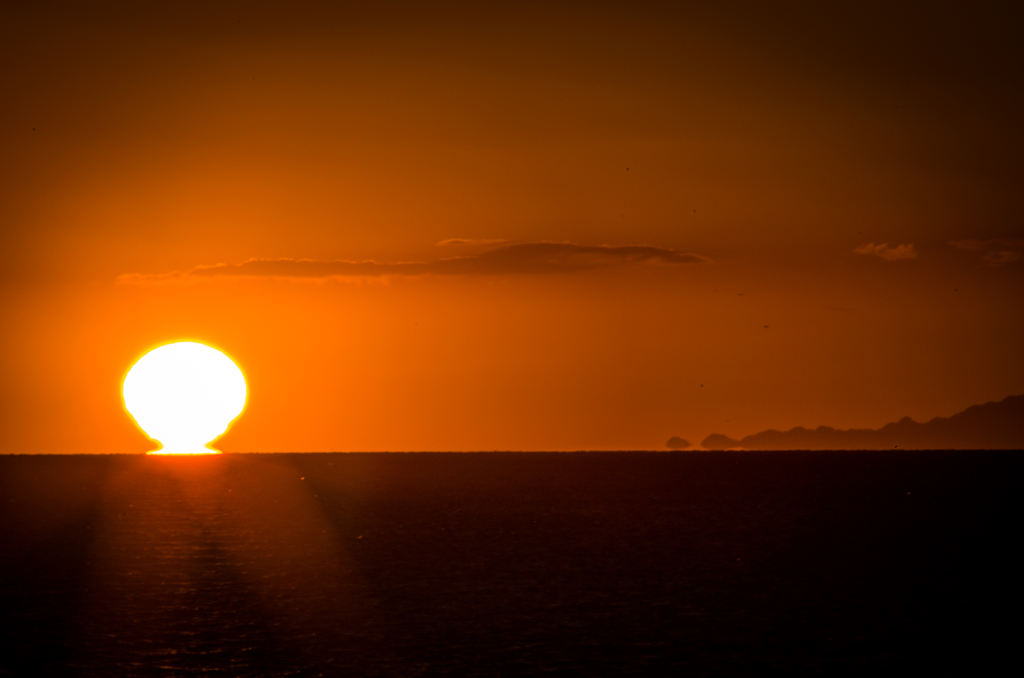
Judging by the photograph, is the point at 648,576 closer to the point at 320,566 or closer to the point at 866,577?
the point at 866,577

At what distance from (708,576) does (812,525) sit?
44.2 meters

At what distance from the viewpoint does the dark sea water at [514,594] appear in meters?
39.1

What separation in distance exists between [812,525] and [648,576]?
46.4 m

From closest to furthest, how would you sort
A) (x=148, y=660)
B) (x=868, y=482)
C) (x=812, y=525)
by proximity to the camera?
(x=148, y=660), (x=812, y=525), (x=868, y=482)

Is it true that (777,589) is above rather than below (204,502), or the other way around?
below

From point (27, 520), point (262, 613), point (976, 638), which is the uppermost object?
point (27, 520)

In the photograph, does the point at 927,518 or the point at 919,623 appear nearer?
Result: the point at 919,623

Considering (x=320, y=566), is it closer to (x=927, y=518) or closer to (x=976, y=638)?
(x=976, y=638)

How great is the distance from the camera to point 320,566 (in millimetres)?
67688

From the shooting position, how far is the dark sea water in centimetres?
3909

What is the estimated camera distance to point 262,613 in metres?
48.7

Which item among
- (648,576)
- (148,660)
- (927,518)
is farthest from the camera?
(927,518)

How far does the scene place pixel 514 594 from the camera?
54.2 metres

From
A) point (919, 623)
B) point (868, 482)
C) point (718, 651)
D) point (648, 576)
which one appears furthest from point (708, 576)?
point (868, 482)
